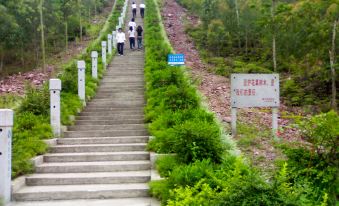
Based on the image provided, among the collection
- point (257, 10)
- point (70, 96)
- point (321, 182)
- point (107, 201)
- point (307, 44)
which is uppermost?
point (257, 10)

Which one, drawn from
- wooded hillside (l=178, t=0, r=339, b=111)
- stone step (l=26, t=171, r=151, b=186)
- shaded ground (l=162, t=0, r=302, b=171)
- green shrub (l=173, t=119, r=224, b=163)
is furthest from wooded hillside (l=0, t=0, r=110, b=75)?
green shrub (l=173, t=119, r=224, b=163)

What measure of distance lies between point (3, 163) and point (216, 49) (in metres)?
21.5

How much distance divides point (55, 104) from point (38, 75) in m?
11.8

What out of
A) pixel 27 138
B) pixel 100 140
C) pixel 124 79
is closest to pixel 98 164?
pixel 100 140

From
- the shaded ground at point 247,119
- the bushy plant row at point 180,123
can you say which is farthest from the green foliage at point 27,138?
the shaded ground at point 247,119

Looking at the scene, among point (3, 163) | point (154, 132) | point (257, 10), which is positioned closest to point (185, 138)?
point (154, 132)

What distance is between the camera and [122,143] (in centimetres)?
924

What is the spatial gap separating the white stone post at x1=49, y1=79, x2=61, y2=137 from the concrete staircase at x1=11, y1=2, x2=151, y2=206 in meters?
0.27

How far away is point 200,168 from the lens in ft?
A: 19.6

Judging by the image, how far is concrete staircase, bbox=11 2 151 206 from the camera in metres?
6.82

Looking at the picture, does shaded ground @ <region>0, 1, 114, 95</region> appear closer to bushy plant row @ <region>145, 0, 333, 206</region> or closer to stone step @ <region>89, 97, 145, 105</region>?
stone step @ <region>89, 97, 145, 105</region>

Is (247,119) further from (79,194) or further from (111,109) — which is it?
(79,194)

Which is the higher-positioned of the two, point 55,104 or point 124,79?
point 124,79

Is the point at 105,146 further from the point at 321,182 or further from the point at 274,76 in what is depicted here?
the point at 321,182
